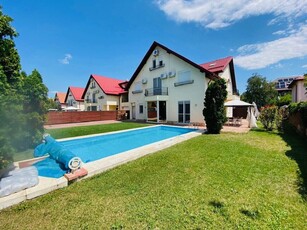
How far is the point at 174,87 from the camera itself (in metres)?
20.9

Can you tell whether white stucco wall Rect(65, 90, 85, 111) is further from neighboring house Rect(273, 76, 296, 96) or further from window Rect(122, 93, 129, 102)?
neighboring house Rect(273, 76, 296, 96)

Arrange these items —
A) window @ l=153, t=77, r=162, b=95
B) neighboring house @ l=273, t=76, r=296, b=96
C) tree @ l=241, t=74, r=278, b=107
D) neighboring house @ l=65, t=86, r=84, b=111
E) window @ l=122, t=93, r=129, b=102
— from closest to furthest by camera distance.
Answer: window @ l=153, t=77, r=162, b=95 < window @ l=122, t=93, r=129, b=102 < tree @ l=241, t=74, r=278, b=107 < neighboring house @ l=65, t=86, r=84, b=111 < neighboring house @ l=273, t=76, r=296, b=96

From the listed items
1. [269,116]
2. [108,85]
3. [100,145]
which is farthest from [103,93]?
[269,116]

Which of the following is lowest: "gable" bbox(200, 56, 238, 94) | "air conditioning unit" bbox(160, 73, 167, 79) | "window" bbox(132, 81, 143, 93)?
"window" bbox(132, 81, 143, 93)

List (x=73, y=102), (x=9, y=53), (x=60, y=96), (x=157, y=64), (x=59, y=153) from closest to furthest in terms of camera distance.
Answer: (x=9, y=53)
(x=59, y=153)
(x=157, y=64)
(x=73, y=102)
(x=60, y=96)

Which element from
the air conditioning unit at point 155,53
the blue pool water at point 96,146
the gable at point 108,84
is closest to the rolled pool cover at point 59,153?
the blue pool water at point 96,146

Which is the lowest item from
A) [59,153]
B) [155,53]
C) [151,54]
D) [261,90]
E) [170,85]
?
[59,153]

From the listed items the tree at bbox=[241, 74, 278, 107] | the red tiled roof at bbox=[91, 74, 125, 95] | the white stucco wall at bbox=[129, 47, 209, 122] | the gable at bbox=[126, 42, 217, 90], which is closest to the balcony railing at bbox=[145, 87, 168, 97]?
the white stucco wall at bbox=[129, 47, 209, 122]

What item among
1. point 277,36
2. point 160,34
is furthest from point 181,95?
point 277,36

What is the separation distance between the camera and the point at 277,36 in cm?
1509

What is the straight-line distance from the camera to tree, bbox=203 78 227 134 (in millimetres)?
13008

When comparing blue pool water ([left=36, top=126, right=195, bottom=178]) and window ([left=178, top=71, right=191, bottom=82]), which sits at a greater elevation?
window ([left=178, top=71, right=191, bottom=82])

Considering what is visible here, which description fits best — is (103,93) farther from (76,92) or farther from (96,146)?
(96,146)

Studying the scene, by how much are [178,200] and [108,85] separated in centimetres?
3377
